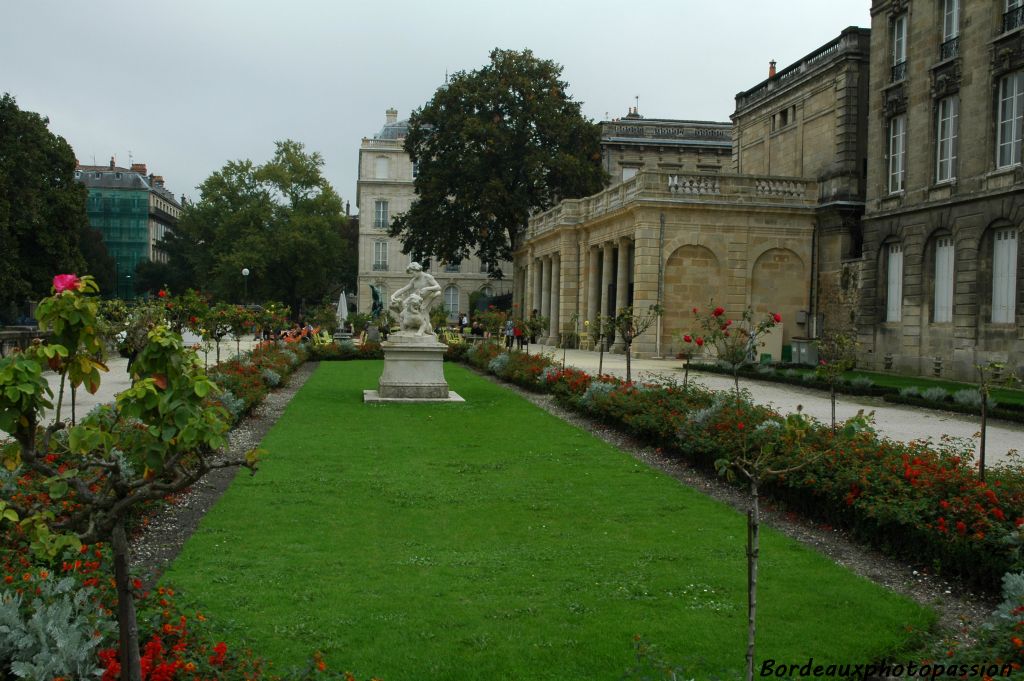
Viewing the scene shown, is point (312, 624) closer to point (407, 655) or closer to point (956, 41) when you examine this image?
point (407, 655)

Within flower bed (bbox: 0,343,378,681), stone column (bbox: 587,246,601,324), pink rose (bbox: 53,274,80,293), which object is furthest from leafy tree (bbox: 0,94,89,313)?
pink rose (bbox: 53,274,80,293)

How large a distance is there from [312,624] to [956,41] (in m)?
23.2

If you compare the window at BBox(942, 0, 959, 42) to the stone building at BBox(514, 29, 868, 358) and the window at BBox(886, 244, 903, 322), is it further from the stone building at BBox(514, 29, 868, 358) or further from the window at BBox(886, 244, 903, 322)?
the stone building at BBox(514, 29, 868, 358)

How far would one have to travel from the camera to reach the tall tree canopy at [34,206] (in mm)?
38500

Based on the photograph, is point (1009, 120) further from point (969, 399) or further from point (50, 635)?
point (50, 635)

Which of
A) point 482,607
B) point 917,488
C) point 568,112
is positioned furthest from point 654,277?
point 482,607

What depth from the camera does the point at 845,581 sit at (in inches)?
261

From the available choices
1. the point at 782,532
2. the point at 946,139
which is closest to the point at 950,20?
the point at 946,139

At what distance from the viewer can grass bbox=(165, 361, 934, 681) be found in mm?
5281

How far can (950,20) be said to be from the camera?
2339cm

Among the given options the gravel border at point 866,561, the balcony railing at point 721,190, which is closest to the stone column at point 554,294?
the balcony railing at point 721,190

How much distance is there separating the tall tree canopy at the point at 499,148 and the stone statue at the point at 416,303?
23.8 meters

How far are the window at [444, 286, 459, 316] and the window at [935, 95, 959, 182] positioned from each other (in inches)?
1912

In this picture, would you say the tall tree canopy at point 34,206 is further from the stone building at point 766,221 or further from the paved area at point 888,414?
the paved area at point 888,414
